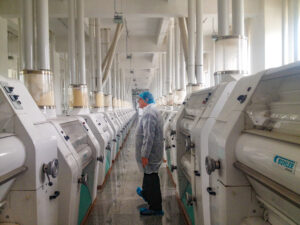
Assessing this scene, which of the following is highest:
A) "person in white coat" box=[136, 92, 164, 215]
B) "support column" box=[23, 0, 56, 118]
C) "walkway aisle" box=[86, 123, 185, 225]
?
"support column" box=[23, 0, 56, 118]

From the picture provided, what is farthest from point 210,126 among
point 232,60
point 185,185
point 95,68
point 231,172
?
point 95,68

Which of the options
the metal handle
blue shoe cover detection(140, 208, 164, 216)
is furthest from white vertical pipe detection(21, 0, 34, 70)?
blue shoe cover detection(140, 208, 164, 216)

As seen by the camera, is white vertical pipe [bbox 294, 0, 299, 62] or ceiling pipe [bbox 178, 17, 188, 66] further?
ceiling pipe [bbox 178, 17, 188, 66]

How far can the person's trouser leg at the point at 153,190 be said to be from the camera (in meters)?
3.24

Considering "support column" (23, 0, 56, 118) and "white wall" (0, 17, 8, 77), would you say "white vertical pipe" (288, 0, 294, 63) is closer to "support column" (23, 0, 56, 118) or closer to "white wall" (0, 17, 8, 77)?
"support column" (23, 0, 56, 118)

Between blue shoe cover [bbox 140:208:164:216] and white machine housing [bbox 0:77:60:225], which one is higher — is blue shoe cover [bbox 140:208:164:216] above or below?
below

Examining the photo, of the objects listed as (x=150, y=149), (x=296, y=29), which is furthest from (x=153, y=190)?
(x=296, y=29)

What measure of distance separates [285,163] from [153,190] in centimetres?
235

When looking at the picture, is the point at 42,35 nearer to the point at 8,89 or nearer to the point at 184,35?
the point at 8,89

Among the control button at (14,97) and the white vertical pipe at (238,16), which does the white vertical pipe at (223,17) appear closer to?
the white vertical pipe at (238,16)

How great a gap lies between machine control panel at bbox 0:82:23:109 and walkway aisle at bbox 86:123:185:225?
192cm

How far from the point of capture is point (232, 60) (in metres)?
2.87

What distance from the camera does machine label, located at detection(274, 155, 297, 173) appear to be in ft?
3.41

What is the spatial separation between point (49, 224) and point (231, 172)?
1.39 m
